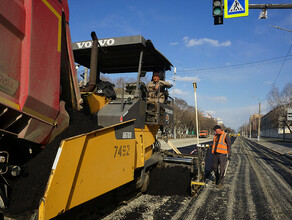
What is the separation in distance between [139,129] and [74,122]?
1468 mm

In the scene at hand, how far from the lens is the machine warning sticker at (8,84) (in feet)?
6.34

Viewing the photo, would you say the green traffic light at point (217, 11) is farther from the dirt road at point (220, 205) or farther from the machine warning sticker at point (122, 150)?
the machine warning sticker at point (122, 150)

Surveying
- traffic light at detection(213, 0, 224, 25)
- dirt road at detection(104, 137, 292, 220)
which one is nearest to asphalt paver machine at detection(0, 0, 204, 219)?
dirt road at detection(104, 137, 292, 220)

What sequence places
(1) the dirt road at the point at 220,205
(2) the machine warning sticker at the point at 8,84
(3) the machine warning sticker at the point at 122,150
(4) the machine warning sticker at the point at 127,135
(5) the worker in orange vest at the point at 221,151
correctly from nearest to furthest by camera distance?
(2) the machine warning sticker at the point at 8,84 < (3) the machine warning sticker at the point at 122,150 < (4) the machine warning sticker at the point at 127,135 < (1) the dirt road at the point at 220,205 < (5) the worker in orange vest at the point at 221,151

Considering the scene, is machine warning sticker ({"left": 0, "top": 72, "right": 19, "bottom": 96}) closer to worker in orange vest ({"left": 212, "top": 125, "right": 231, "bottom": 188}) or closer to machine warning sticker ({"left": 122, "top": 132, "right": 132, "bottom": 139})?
machine warning sticker ({"left": 122, "top": 132, "right": 132, "bottom": 139})

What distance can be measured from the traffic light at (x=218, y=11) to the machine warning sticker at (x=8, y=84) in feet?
24.8

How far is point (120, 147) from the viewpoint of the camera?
327cm

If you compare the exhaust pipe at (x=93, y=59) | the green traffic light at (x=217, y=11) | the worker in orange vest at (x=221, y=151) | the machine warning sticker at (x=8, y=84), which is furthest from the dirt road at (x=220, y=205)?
the green traffic light at (x=217, y=11)

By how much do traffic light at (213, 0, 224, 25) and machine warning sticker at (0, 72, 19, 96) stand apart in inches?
298

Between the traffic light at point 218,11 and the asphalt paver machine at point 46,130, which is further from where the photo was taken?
the traffic light at point 218,11

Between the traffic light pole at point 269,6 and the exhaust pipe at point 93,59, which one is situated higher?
the traffic light pole at point 269,6

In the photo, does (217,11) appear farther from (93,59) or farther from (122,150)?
(122,150)

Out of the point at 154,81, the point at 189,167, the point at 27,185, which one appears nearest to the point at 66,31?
the point at 27,185

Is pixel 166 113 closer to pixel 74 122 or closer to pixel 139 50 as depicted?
pixel 139 50
